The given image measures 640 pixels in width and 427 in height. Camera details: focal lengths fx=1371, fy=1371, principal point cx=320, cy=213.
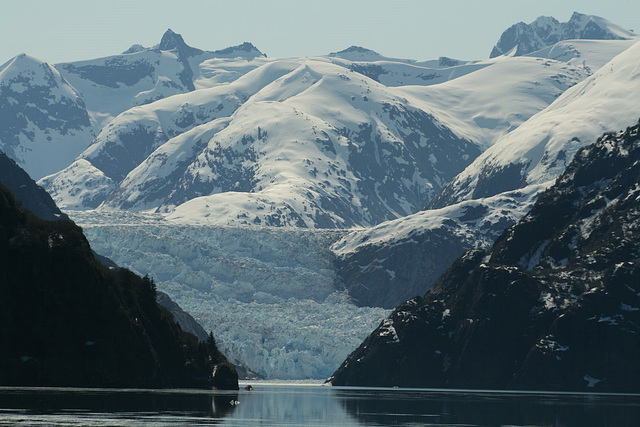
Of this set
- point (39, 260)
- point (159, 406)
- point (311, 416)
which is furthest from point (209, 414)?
point (39, 260)

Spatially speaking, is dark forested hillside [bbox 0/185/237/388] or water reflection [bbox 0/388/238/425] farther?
dark forested hillside [bbox 0/185/237/388]

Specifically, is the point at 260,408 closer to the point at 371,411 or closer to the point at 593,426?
the point at 371,411

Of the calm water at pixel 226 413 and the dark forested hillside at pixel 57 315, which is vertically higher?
the dark forested hillside at pixel 57 315

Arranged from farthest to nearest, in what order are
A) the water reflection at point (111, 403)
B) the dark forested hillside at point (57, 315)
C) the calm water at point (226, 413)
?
the dark forested hillside at point (57, 315) < the water reflection at point (111, 403) < the calm water at point (226, 413)

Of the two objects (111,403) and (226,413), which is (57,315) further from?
(226,413)

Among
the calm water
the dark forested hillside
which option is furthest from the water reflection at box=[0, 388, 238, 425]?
the dark forested hillside

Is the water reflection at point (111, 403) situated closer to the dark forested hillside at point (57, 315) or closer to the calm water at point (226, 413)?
the calm water at point (226, 413)

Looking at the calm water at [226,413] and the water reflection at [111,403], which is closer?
the calm water at [226,413]

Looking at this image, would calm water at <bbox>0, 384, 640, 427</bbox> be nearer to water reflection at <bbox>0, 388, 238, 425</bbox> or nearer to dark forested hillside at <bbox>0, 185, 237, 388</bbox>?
water reflection at <bbox>0, 388, 238, 425</bbox>

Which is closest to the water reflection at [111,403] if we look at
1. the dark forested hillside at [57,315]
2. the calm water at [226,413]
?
the calm water at [226,413]
